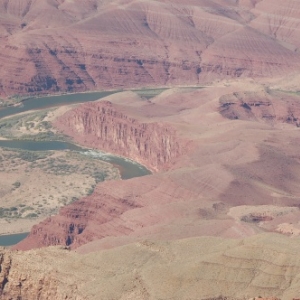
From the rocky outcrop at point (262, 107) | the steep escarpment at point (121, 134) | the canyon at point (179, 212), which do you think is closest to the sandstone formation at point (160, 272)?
the canyon at point (179, 212)

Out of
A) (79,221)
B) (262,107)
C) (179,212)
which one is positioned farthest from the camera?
(262,107)

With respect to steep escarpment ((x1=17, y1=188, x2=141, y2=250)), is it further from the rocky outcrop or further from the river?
the rocky outcrop

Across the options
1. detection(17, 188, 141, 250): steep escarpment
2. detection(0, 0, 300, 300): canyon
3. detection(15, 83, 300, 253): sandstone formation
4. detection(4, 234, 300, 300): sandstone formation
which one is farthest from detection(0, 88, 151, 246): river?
detection(4, 234, 300, 300): sandstone formation

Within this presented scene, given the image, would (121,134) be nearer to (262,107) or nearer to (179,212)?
(262,107)

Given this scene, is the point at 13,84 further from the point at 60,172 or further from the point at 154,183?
the point at 154,183

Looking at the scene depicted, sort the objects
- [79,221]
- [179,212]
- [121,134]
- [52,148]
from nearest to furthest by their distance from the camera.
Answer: [179,212] → [79,221] → [121,134] → [52,148]

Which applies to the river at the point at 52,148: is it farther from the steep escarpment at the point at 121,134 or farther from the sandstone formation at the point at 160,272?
the sandstone formation at the point at 160,272

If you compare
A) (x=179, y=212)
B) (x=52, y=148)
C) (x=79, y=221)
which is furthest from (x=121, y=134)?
(x=179, y=212)
